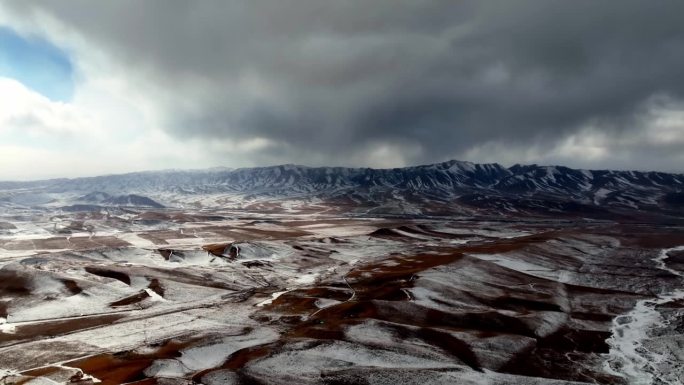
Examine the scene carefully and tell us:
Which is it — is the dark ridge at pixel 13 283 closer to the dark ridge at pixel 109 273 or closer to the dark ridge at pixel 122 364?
the dark ridge at pixel 109 273

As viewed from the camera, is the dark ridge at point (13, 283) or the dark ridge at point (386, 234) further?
the dark ridge at point (386, 234)

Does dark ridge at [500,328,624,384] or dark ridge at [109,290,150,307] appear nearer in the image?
dark ridge at [500,328,624,384]

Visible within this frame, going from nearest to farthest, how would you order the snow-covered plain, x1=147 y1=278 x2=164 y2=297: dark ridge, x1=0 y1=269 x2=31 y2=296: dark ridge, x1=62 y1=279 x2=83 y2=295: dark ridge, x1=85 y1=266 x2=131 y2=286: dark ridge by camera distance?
the snow-covered plain, x1=0 y1=269 x2=31 y2=296: dark ridge, x1=62 y1=279 x2=83 y2=295: dark ridge, x1=147 y1=278 x2=164 y2=297: dark ridge, x1=85 y1=266 x2=131 y2=286: dark ridge

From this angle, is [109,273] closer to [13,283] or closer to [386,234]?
[13,283]

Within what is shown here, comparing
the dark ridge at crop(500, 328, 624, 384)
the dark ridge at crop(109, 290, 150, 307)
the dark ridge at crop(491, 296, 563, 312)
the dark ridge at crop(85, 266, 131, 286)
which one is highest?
the dark ridge at crop(500, 328, 624, 384)

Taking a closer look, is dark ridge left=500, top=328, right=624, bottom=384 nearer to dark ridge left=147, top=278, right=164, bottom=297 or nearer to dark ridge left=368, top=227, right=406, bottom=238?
dark ridge left=147, top=278, right=164, bottom=297

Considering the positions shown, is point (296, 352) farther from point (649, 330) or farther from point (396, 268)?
point (396, 268)

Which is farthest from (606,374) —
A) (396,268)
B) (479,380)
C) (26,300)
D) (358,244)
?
(358,244)

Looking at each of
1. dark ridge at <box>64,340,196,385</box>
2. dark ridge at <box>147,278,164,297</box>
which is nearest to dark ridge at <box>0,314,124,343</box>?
dark ridge at <box>147,278,164,297</box>

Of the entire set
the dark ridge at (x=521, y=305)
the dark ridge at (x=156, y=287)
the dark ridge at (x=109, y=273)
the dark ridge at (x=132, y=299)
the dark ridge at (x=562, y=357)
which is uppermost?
the dark ridge at (x=562, y=357)

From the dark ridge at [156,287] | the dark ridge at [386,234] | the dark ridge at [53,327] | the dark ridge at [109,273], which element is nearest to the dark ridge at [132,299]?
the dark ridge at [156,287]
